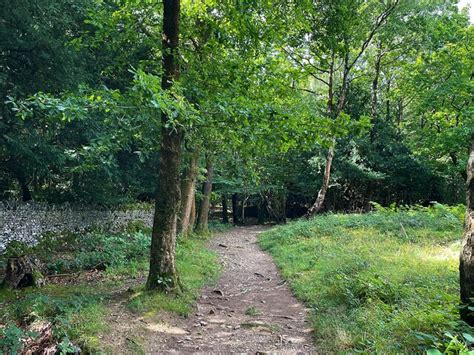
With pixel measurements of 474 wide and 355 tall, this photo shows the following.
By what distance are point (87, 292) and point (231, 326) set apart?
2857mm

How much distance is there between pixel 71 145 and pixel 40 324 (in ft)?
24.0

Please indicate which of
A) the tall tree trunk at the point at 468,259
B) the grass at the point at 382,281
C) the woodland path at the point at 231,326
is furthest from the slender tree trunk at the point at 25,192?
the tall tree trunk at the point at 468,259

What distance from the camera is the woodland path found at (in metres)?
5.31

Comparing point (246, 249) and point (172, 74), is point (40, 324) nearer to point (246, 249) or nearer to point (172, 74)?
point (172, 74)

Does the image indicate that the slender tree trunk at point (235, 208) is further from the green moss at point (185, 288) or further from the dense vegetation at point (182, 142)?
the green moss at point (185, 288)

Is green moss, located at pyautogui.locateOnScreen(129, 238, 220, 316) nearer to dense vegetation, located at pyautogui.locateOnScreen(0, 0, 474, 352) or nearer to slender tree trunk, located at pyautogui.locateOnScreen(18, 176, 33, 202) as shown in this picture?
dense vegetation, located at pyautogui.locateOnScreen(0, 0, 474, 352)

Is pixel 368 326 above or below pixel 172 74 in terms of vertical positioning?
below

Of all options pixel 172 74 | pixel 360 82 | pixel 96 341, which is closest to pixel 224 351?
pixel 96 341

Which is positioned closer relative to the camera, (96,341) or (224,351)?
(96,341)

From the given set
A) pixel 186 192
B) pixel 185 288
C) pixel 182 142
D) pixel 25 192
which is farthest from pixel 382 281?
pixel 25 192

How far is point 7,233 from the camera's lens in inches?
412

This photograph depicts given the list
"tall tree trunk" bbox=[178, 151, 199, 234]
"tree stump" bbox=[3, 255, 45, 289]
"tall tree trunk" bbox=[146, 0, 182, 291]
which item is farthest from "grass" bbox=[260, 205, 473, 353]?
"tree stump" bbox=[3, 255, 45, 289]

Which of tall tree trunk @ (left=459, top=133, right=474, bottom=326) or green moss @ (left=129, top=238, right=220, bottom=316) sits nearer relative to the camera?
tall tree trunk @ (left=459, top=133, right=474, bottom=326)

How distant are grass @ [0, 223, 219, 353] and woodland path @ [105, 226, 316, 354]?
10.0 inches
